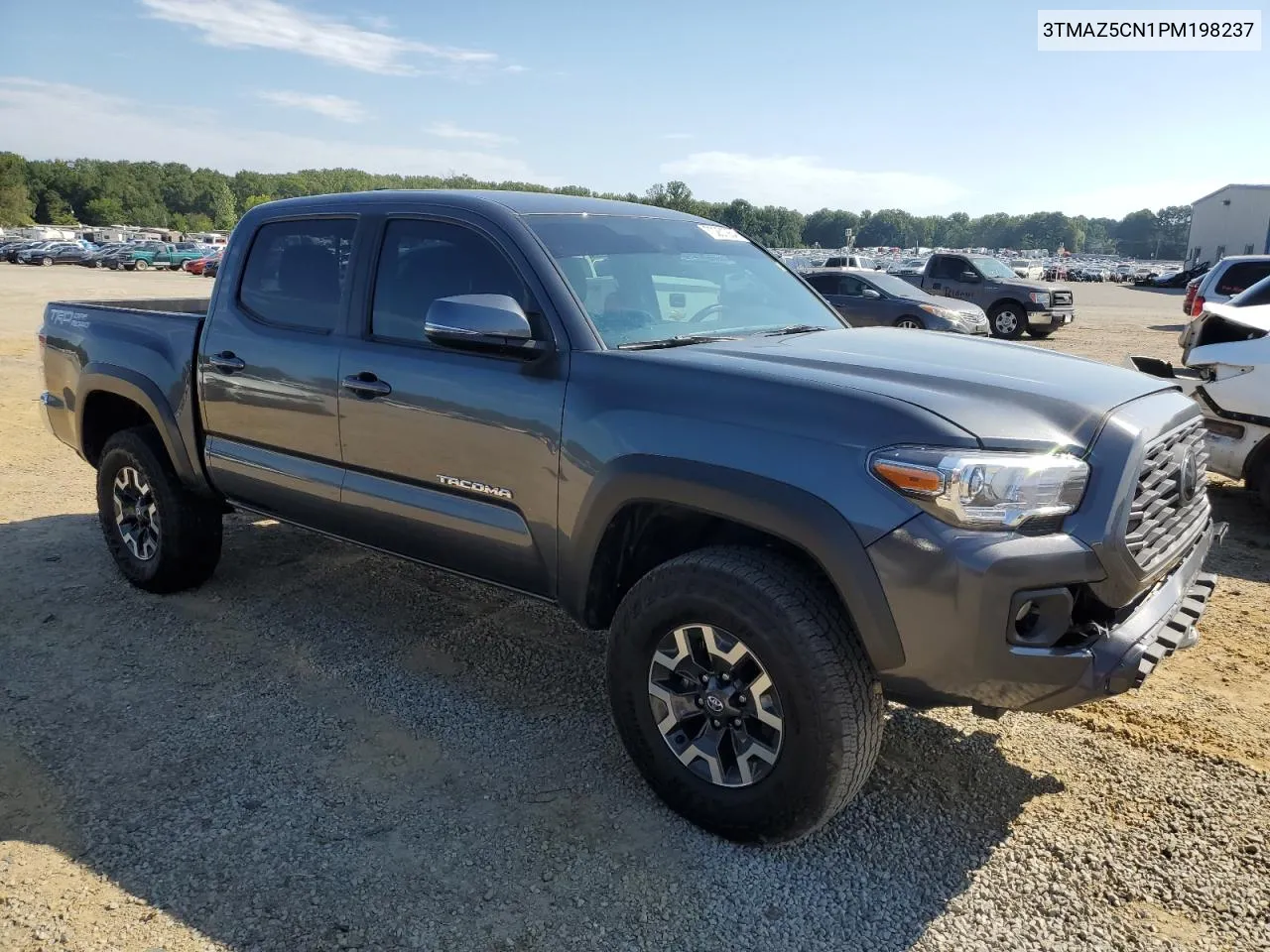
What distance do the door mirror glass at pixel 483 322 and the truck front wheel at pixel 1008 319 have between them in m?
17.8

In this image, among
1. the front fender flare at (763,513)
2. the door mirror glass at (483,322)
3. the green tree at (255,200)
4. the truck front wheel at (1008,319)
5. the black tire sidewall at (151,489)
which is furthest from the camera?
the truck front wheel at (1008,319)

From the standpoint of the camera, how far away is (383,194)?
3973 millimetres

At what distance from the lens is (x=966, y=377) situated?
2.86m

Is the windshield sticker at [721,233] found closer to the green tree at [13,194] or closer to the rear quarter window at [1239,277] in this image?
the rear quarter window at [1239,277]

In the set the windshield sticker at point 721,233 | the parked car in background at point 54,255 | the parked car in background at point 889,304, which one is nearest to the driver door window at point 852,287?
the parked car in background at point 889,304

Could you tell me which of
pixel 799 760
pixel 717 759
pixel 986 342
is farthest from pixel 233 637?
pixel 986 342

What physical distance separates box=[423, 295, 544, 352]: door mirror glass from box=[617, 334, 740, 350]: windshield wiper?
323 millimetres

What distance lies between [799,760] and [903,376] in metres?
1.15

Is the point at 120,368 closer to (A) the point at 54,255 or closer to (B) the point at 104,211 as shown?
(A) the point at 54,255

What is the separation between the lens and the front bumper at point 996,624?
2369mm

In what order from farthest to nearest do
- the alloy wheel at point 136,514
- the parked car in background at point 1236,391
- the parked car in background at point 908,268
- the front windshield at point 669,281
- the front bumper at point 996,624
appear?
the parked car in background at point 908,268
the parked car in background at point 1236,391
the alloy wheel at point 136,514
the front windshield at point 669,281
the front bumper at point 996,624

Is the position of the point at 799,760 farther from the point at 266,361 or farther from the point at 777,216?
the point at 777,216

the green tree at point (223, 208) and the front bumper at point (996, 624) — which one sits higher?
the green tree at point (223, 208)

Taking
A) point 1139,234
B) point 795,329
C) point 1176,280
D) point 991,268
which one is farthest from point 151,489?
point 1139,234
